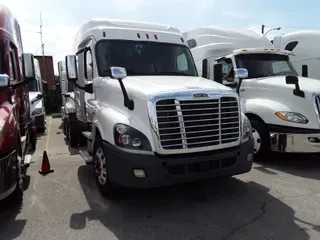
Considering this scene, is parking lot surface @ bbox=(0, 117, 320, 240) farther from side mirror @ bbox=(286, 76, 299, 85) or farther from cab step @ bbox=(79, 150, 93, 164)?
side mirror @ bbox=(286, 76, 299, 85)

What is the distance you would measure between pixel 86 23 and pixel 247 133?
3.69m

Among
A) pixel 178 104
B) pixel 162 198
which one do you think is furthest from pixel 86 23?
pixel 162 198

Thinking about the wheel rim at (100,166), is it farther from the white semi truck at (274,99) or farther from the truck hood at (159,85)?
the white semi truck at (274,99)

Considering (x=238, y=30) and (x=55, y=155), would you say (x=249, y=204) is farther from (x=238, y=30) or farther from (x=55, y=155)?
(x=238, y=30)

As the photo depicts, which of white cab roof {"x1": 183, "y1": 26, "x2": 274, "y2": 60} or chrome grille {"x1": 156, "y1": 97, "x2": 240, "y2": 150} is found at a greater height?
white cab roof {"x1": 183, "y1": 26, "x2": 274, "y2": 60}

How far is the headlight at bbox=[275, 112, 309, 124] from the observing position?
6.07m

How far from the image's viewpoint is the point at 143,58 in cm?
555

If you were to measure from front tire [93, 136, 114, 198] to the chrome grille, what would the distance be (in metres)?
1.00

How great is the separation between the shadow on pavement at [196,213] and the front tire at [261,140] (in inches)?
51.9

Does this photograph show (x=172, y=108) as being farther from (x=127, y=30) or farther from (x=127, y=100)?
(x=127, y=30)

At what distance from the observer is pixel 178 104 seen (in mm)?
4180

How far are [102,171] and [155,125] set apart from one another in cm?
119

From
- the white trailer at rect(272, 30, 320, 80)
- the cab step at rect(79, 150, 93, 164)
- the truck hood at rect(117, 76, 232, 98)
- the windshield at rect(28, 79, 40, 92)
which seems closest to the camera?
the truck hood at rect(117, 76, 232, 98)

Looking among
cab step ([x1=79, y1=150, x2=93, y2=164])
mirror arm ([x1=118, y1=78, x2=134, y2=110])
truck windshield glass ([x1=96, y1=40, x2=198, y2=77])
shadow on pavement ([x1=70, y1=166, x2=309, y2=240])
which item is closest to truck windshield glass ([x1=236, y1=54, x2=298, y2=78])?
truck windshield glass ([x1=96, y1=40, x2=198, y2=77])
